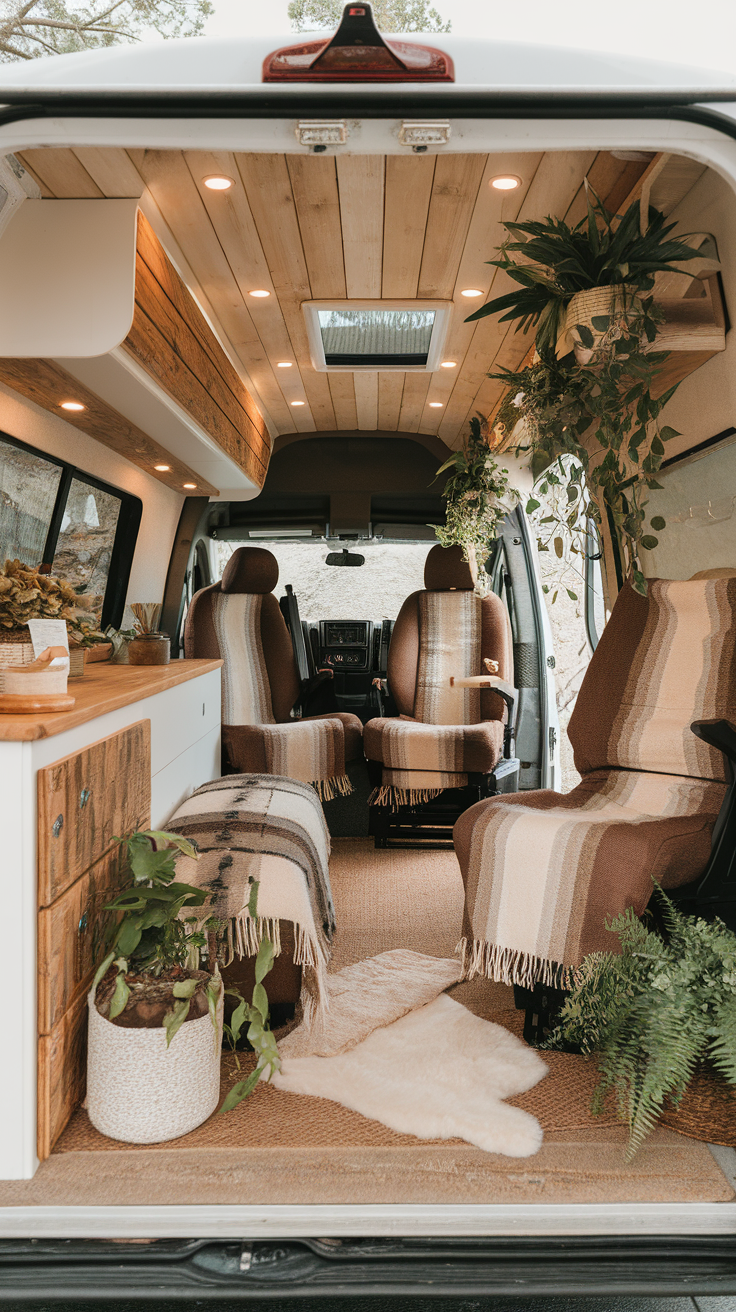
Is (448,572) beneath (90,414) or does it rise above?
beneath

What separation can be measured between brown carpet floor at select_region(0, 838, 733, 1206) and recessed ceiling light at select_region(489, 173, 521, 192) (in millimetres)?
2228

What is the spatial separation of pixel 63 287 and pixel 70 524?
1183 mm

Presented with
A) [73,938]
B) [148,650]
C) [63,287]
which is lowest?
[73,938]

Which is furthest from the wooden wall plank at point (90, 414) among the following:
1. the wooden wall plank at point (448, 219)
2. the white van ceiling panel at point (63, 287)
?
the wooden wall plank at point (448, 219)

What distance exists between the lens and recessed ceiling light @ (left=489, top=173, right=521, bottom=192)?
2.29 metres

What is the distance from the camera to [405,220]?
2.58 m

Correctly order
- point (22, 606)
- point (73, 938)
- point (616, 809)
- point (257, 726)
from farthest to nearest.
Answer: point (257, 726)
point (616, 809)
point (22, 606)
point (73, 938)

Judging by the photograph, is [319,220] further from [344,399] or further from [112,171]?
[344,399]

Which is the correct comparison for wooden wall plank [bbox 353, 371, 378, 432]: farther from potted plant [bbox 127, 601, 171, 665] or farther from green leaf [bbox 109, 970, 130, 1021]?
green leaf [bbox 109, 970, 130, 1021]

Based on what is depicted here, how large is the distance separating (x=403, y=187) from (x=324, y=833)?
1.95 meters

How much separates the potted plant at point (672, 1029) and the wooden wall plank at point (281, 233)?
2.06 m

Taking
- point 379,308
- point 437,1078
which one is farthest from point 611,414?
point 437,1078

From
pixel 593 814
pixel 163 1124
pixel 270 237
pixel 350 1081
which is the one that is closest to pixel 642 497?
pixel 593 814

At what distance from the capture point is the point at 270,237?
2717mm
